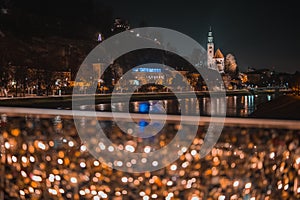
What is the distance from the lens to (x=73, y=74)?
62062 millimetres

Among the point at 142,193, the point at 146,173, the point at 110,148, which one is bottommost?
the point at 142,193

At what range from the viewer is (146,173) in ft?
9.66

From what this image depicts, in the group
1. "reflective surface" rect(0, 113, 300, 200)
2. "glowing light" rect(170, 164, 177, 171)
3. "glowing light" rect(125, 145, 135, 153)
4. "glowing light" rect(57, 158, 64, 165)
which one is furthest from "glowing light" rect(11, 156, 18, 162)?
"glowing light" rect(170, 164, 177, 171)

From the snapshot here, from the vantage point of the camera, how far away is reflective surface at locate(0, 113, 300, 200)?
103 inches

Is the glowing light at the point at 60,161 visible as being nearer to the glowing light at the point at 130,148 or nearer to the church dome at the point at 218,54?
the glowing light at the point at 130,148

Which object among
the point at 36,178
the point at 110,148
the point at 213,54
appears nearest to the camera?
the point at 110,148

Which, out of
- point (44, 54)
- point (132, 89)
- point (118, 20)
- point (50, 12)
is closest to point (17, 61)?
point (44, 54)

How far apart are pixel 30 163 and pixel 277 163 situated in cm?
202

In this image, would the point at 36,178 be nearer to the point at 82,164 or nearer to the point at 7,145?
the point at 7,145

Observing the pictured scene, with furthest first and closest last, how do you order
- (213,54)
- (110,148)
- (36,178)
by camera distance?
(213,54) → (36,178) → (110,148)

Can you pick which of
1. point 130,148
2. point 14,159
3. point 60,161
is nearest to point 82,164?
point 60,161

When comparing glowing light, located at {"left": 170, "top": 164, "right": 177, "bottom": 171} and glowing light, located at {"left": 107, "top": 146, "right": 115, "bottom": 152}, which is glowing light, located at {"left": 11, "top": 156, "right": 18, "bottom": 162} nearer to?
glowing light, located at {"left": 107, "top": 146, "right": 115, "bottom": 152}

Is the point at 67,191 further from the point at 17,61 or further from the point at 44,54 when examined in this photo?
the point at 44,54

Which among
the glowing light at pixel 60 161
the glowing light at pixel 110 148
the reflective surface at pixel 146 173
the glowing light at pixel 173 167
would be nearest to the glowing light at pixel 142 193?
the reflective surface at pixel 146 173
